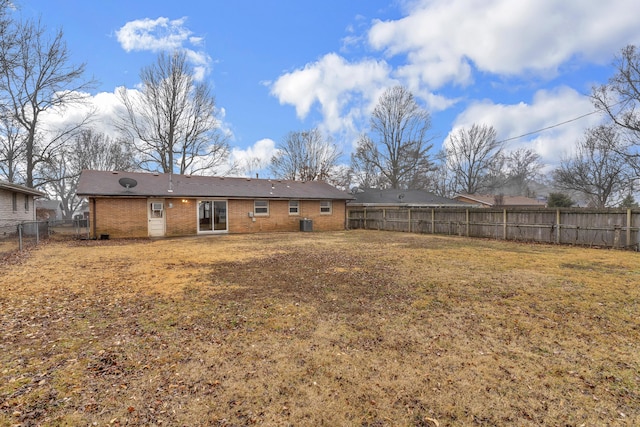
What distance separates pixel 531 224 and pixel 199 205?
16398 mm

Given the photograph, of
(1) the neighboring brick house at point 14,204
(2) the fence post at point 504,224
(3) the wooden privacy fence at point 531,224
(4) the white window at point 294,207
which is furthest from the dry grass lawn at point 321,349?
(4) the white window at point 294,207

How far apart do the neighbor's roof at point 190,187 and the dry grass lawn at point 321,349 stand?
8942 mm

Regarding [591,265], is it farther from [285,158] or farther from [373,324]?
[285,158]

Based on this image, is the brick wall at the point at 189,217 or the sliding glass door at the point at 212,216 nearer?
the brick wall at the point at 189,217

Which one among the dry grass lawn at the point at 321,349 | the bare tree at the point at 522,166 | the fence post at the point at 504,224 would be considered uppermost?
the bare tree at the point at 522,166

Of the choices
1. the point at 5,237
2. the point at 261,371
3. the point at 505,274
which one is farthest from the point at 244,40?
the point at 261,371

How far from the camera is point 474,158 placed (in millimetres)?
37281

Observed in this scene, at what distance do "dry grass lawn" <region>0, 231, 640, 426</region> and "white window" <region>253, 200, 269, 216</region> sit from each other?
1188cm

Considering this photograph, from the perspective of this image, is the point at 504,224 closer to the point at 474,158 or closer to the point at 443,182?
the point at 474,158

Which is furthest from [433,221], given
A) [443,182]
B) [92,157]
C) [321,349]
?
[92,157]

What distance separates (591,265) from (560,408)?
7618mm

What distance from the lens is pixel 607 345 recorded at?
11.0ft

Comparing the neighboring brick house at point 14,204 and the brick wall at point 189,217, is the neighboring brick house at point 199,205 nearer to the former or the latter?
the brick wall at point 189,217

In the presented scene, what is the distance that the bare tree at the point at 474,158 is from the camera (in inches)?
1425
